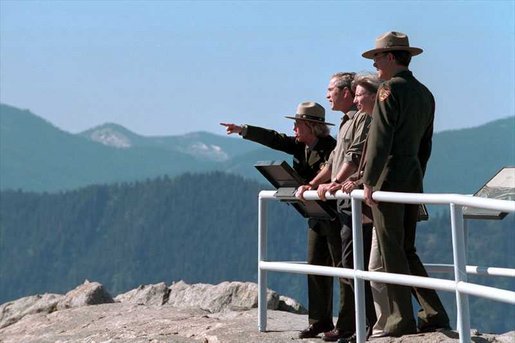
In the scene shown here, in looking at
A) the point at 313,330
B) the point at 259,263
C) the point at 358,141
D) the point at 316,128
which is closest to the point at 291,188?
the point at 316,128

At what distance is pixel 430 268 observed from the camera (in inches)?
420

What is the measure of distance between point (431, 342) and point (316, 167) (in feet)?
7.60

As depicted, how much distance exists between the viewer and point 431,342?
29.2 feet

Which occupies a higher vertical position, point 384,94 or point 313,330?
point 384,94

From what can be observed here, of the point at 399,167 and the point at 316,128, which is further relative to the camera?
the point at 316,128

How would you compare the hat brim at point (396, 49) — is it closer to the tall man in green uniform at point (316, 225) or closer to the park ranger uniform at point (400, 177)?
the park ranger uniform at point (400, 177)

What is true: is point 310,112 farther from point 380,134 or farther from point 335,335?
point 335,335

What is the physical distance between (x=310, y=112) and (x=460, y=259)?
9.81ft

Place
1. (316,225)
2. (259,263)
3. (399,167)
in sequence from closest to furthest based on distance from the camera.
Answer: (399,167), (316,225), (259,263)

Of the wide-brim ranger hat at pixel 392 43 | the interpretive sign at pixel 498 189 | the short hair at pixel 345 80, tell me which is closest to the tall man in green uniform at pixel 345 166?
the short hair at pixel 345 80

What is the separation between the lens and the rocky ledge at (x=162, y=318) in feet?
37.4

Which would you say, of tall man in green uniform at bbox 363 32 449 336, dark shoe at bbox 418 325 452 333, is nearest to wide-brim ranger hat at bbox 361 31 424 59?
tall man in green uniform at bbox 363 32 449 336

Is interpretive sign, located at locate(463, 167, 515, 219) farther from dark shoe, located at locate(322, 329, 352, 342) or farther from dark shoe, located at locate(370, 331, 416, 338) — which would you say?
dark shoe, located at locate(370, 331, 416, 338)

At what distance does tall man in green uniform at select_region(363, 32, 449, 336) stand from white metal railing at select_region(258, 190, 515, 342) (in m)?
0.19
